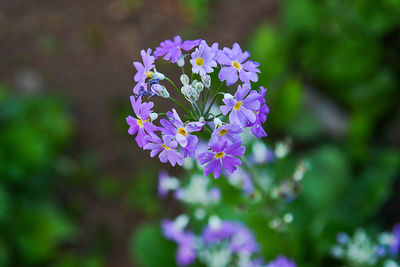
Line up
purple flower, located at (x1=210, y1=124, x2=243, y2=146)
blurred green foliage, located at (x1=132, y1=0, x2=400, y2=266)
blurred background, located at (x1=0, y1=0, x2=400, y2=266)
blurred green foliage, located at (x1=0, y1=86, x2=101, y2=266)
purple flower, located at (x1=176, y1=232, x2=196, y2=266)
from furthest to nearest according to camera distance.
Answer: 1. blurred green foliage, located at (x1=0, y1=86, x2=101, y2=266)
2. blurred background, located at (x1=0, y1=0, x2=400, y2=266)
3. blurred green foliage, located at (x1=132, y1=0, x2=400, y2=266)
4. purple flower, located at (x1=176, y1=232, x2=196, y2=266)
5. purple flower, located at (x1=210, y1=124, x2=243, y2=146)

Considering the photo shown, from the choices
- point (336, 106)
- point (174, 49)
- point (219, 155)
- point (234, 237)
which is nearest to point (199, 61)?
point (174, 49)

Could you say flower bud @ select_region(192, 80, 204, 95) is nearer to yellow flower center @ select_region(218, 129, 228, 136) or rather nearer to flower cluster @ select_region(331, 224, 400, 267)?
yellow flower center @ select_region(218, 129, 228, 136)

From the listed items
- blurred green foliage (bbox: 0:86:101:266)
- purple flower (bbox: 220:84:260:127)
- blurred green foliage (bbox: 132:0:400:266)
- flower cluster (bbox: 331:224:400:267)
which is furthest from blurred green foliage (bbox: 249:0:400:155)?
purple flower (bbox: 220:84:260:127)

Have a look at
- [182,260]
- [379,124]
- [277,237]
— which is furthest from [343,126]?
[182,260]

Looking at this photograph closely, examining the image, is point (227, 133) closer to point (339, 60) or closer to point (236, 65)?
point (236, 65)

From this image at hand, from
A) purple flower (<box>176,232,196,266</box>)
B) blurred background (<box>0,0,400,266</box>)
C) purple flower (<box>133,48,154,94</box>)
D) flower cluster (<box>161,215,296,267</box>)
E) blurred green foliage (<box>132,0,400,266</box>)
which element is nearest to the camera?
purple flower (<box>133,48,154,94</box>)

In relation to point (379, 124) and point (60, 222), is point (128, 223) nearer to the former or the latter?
point (60, 222)
